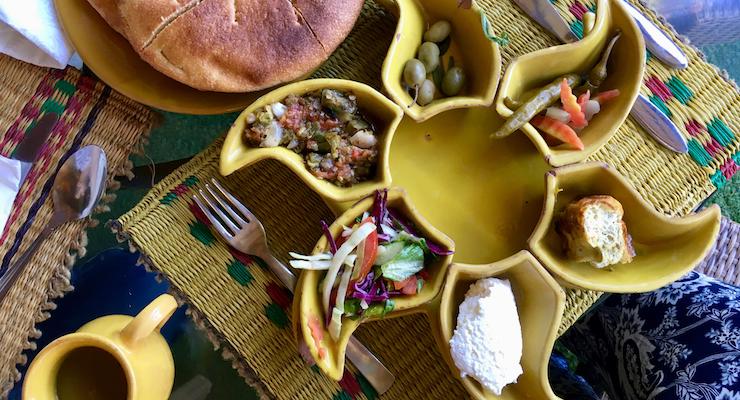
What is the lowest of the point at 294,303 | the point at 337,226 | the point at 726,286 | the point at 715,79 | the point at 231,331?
the point at 726,286

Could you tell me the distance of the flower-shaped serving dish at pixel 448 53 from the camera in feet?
4.47

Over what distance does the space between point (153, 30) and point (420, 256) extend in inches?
28.5

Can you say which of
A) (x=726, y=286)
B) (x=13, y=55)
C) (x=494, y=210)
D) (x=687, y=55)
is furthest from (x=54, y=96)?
(x=726, y=286)

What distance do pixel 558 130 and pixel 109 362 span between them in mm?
1133

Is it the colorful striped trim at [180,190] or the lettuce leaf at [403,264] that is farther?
the colorful striped trim at [180,190]

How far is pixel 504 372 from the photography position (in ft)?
4.23

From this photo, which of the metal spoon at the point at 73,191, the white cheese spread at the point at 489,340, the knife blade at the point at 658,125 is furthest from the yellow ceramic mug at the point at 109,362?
the knife blade at the point at 658,125

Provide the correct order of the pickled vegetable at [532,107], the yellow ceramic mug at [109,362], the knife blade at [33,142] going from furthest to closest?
the knife blade at [33,142] → the pickled vegetable at [532,107] → the yellow ceramic mug at [109,362]

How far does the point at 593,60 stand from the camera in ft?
4.80

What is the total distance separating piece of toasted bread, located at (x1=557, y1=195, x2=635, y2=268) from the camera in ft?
4.35

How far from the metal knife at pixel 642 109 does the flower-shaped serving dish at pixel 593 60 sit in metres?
0.07

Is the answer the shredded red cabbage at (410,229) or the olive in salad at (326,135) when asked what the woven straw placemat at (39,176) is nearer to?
the olive in salad at (326,135)

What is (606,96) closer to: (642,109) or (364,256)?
(642,109)

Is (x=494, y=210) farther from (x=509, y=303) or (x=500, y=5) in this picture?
(x=500, y=5)
